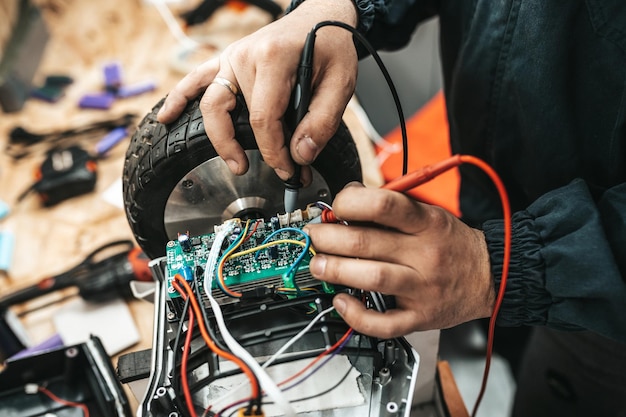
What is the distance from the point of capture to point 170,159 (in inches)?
26.3

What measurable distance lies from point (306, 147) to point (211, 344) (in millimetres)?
271

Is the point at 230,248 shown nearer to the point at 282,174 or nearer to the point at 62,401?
the point at 282,174

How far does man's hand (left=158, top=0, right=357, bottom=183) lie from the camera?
63 centimetres

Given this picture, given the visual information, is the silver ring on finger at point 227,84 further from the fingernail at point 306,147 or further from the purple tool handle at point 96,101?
the purple tool handle at point 96,101

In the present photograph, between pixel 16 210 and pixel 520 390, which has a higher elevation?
pixel 16 210

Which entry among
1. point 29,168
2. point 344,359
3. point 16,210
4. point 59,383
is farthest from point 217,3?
point 344,359

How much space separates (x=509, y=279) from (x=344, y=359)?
8.8 inches

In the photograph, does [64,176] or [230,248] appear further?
[64,176]

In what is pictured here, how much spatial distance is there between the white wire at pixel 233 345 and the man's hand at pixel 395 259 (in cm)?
11

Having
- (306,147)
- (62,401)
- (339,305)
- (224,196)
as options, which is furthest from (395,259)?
(62,401)

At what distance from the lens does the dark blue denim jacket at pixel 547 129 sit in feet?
1.91

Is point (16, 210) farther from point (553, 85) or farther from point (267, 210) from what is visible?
point (553, 85)

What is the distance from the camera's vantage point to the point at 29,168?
1.21 metres

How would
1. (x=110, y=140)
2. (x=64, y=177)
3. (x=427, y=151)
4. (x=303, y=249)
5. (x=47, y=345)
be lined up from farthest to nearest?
(x=427, y=151) → (x=110, y=140) → (x=64, y=177) → (x=47, y=345) → (x=303, y=249)
